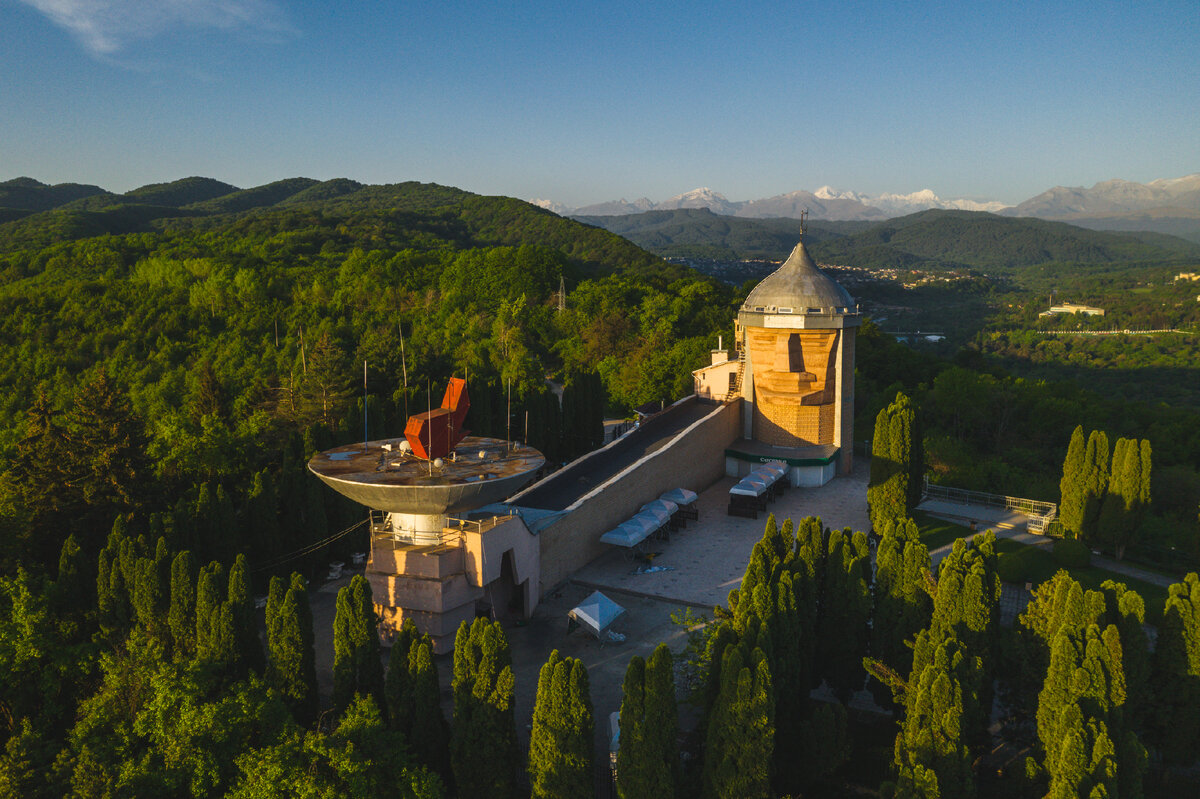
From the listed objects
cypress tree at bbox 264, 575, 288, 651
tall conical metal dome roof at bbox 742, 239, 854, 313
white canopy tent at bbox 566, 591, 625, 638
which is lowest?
white canopy tent at bbox 566, 591, 625, 638

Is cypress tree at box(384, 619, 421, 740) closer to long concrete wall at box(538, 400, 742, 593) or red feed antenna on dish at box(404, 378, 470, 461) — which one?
red feed antenna on dish at box(404, 378, 470, 461)

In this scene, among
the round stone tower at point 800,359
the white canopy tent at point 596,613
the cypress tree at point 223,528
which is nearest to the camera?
the white canopy tent at point 596,613

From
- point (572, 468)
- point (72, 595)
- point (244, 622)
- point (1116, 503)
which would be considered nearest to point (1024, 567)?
point (1116, 503)

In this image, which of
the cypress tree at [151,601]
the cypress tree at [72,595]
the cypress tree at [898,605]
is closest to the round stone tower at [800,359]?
the cypress tree at [898,605]

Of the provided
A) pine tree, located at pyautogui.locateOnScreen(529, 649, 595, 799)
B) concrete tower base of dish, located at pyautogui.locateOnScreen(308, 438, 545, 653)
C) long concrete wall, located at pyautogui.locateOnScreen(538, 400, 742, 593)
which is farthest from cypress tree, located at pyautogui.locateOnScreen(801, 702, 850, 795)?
long concrete wall, located at pyautogui.locateOnScreen(538, 400, 742, 593)

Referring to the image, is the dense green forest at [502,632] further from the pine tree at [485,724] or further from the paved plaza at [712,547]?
the paved plaza at [712,547]

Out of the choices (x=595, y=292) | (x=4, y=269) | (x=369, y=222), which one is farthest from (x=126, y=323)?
(x=369, y=222)
